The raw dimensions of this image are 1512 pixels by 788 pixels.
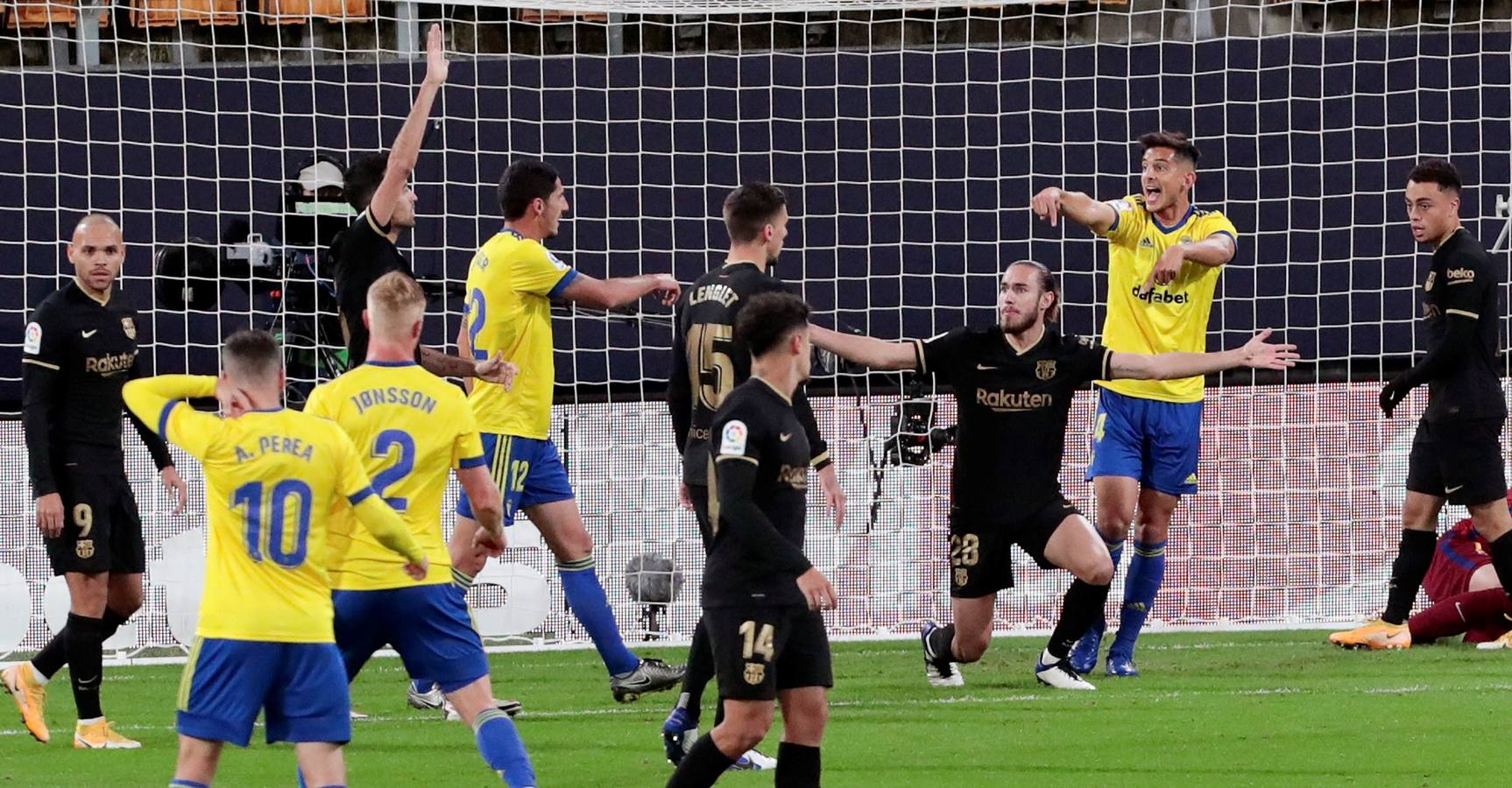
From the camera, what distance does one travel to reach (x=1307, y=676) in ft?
26.3

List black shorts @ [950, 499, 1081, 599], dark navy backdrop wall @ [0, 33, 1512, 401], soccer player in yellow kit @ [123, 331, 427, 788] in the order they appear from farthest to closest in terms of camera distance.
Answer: dark navy backdrop wall @ [0, 33, 1512, 401]
black shorts @ [950, 499, 1081, 599]
soccer player in yellow kit @ [123, 331, 427, 788]

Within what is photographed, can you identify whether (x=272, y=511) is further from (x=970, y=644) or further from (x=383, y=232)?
(x=970, y=644)

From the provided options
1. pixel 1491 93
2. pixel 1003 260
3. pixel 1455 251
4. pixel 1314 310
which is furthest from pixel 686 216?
pixel 1455 251

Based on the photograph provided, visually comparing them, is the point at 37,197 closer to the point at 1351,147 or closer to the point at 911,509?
the point at 911,509

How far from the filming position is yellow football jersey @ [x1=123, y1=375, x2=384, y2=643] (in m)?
4.63

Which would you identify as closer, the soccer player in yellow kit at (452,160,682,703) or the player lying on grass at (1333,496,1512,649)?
the soccer player in yellow kit at (452,160,682,703)

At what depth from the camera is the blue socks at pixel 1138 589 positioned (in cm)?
826

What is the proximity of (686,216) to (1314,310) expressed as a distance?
4.59m

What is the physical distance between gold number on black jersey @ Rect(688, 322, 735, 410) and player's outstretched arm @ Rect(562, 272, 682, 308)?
13.9 inches

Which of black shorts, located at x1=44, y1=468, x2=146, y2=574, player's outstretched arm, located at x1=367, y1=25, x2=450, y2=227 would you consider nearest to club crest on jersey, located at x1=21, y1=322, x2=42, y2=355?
black shorts, located at x1=44, y1=468, x2=146, y2=574

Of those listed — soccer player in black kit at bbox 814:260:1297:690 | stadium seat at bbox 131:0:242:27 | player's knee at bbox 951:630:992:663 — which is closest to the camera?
soccer player in black kit at bbox 814:260:1297:690

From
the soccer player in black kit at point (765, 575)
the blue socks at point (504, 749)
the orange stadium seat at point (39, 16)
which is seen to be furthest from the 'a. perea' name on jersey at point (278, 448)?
the orange stadium seat at point (39, 16)

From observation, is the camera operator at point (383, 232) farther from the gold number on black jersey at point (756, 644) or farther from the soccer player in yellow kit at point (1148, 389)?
the soccer player in yellow kit at point (1148, 389)

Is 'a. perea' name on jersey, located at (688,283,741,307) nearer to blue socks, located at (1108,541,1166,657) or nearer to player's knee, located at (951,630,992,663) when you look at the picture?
player's knee, located at (951,630,992,663)
